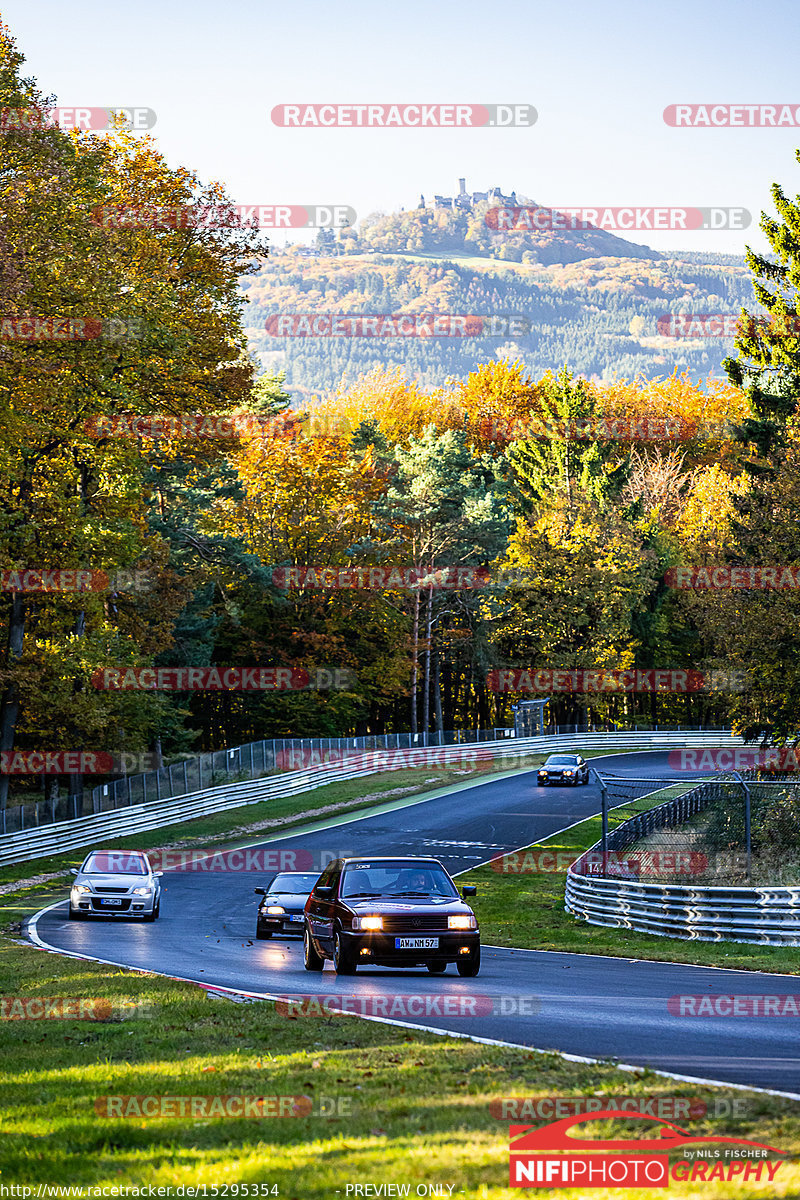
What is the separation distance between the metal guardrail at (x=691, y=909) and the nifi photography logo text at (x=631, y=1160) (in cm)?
1450

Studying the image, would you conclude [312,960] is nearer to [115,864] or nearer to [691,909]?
[691,909]

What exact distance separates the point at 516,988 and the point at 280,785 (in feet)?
128

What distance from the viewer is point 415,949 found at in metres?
15.2

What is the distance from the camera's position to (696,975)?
53.9ft

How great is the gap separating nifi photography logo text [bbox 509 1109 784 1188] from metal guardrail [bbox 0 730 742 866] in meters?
33.2

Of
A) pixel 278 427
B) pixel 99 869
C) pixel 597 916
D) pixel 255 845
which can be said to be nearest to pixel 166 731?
pixel 255 845

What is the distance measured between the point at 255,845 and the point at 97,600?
9.40m

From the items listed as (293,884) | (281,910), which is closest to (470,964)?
(281,910)

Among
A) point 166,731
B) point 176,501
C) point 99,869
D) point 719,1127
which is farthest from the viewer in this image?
point 166,731

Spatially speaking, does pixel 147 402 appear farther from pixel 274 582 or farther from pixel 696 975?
pixel 696 975

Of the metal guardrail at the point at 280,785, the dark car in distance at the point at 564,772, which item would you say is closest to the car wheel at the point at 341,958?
the metal guardrail at the point at 280,785

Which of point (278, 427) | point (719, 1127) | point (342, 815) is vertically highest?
point (278, 427)

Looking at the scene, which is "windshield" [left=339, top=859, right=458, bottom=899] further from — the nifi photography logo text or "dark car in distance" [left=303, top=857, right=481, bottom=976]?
the nifi photography logo text

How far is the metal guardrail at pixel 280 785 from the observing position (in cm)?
3938
